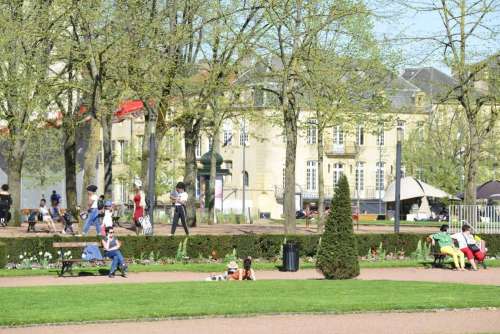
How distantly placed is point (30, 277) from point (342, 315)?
37.3ft

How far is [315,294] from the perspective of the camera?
79.9 ft

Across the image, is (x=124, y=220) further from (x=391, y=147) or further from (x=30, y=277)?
(x=391, y=147)

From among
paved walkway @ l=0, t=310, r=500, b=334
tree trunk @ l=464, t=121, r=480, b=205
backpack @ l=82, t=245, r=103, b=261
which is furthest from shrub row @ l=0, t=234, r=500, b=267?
paved walkway @ l=0, t=310, r=500, b=334

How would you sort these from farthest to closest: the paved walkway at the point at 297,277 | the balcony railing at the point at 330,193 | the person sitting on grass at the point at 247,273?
the balcony railing at the point at 330,193 < the person sitting on grass at the point at 247,273 < the paved walkway at the point at 297,277

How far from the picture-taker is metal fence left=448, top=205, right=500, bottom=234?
144 ft

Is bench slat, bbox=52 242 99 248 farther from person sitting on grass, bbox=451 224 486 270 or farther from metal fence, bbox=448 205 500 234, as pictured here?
metal fence, bbox=448 205 500 234

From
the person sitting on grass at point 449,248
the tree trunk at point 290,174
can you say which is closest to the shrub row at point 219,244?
the person sitting on grass at point 449,248

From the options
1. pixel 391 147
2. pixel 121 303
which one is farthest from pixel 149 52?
pixel 391 147

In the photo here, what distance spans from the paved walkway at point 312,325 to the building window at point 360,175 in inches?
2786

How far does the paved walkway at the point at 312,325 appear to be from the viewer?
18656 millimetres

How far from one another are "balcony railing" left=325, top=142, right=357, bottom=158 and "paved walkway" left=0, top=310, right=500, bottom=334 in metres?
69.1

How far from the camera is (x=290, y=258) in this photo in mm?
32688

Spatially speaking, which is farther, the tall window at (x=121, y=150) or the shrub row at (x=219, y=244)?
the tall window at (x=121, y=150)

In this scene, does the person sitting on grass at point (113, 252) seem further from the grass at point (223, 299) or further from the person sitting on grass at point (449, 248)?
the person sitting on grass at point (449, 248)
